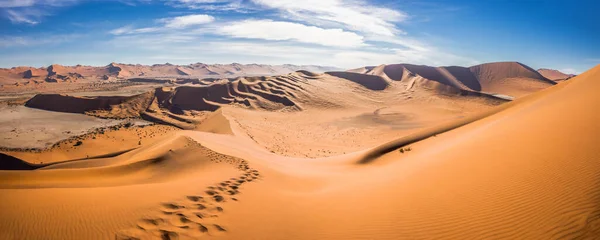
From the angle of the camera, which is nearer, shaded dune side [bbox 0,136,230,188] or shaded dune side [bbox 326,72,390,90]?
shaded dune side [bbox 0,136,230,188]

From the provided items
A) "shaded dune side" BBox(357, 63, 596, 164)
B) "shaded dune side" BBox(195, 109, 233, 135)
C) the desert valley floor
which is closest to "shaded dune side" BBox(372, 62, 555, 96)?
"shaded dune side" BBox(195, 109, 233, 135)

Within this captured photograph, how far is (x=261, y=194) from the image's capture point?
661 centimetres

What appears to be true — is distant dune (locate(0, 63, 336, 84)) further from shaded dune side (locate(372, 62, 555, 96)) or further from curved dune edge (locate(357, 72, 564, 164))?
curved dune edge (locate(357, 72, 564, 164))

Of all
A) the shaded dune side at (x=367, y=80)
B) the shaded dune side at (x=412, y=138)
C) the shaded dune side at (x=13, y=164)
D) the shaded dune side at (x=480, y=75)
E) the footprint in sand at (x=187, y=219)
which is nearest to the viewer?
the footprint in sand at (x=187, y=219)

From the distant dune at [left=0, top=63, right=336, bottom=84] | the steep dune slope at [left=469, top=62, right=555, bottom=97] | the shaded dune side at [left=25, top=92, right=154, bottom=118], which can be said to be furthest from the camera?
the distant dune at [left=0, top=63, right=336, bottom=84]

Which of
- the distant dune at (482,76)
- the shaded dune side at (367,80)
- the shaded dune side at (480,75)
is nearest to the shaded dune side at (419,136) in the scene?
the shaded dune side at (367,80)

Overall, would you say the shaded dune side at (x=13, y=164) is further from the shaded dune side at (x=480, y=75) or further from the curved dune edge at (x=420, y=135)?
the shaded dune side at (x=480, y=75)

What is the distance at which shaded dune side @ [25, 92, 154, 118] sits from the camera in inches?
1368

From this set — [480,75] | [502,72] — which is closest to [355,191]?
[480,75]

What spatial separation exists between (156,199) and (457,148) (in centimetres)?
867

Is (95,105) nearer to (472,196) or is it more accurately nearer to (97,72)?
(472,196)

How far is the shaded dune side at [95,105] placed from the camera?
34.8 m

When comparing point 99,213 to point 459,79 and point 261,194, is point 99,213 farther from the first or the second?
point 459,79

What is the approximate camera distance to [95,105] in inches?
1423
